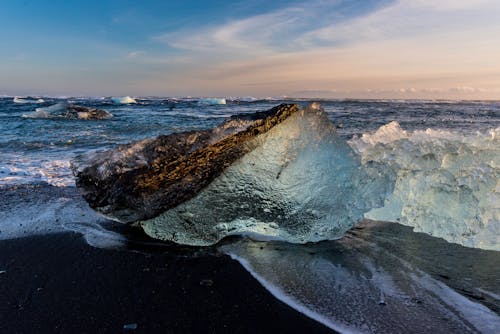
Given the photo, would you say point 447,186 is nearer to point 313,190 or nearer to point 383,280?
point 313,190

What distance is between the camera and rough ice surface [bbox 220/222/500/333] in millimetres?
2068

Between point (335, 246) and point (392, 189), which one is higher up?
point (392, 189)

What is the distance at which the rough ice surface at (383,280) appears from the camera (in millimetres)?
2068

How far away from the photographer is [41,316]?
82.6 inches

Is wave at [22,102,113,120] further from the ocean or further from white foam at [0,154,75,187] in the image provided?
the ocean

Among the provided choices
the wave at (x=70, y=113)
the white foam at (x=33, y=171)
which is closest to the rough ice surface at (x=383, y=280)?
the white foam at (x=33, y=171)

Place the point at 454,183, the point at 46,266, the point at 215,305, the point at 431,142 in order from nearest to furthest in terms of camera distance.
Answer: the point at 215,305, the point at 46,266, the point at 454,183, the point at 431,142

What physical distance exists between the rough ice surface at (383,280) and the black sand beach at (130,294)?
0.17 metres

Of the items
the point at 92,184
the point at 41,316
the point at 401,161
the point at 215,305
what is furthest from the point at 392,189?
the point at 41,316

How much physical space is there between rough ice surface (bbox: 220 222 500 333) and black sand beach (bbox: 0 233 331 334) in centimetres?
17

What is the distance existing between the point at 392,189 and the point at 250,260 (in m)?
1.51

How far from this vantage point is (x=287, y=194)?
331 centimetres

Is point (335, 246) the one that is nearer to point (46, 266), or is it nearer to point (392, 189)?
point (392, 189)

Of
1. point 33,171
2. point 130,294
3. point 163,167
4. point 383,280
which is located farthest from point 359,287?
point 33,171
